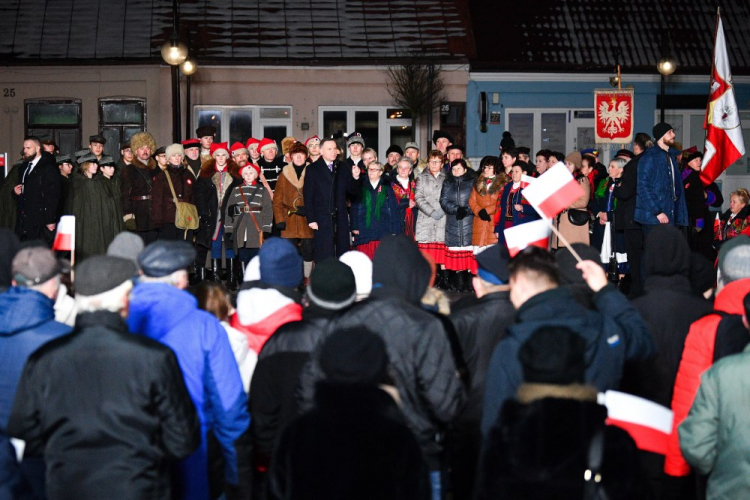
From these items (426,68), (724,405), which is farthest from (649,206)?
(426,68)

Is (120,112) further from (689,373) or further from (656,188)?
(689,373)

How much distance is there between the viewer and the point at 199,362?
4.92 metres

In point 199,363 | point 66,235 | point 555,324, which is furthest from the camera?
point 66,235

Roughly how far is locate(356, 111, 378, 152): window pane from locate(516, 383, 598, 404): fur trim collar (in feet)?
69.8

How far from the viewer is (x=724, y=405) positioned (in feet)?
14.1

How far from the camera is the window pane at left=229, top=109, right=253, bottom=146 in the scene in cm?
2467

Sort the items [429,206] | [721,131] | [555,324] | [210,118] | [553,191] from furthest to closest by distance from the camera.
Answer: [210,118] → [429,206] → [721,131] → [553,191] → [555,324]

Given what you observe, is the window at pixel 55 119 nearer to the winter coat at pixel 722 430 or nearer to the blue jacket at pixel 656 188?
the blue jacket at pixel 656 188

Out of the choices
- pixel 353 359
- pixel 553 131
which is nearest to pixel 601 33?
pixel 553 131

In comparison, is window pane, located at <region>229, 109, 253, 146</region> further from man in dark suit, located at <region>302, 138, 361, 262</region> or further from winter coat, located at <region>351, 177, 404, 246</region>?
man in dark suit, located at <region>302, 138, 361, 262</region>

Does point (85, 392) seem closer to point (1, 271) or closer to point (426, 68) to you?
point (1, 271)

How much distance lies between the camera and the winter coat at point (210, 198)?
14188mm

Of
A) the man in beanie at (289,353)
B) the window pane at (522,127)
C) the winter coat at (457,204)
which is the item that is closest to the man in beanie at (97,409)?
the man in beanie at (289,353)

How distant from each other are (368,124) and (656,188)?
44.5 feet
